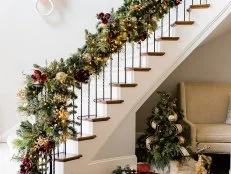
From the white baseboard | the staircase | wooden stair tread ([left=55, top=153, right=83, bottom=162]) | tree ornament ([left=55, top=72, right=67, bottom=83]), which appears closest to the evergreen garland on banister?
tree ornament ([left=55, top=72, right=67, bottom=83])

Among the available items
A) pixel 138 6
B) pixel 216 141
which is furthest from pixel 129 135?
pixel 138 6

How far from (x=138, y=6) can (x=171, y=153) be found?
68.7 inches

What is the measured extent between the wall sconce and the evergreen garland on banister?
77.2 inches

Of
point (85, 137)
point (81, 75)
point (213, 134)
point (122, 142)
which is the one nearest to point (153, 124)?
point (122, 142)

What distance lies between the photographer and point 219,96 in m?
5.63

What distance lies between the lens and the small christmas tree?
183 inches

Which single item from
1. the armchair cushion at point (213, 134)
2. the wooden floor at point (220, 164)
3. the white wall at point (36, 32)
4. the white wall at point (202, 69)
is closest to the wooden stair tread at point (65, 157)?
the armchair cushion at point (213, 134)

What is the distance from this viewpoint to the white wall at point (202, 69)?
5848 millimetres

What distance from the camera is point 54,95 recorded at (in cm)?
360

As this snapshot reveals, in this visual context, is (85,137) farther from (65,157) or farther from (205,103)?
(205,103)

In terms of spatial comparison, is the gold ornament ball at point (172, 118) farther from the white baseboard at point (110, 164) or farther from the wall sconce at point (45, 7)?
the wall sconce at point (45, 7)

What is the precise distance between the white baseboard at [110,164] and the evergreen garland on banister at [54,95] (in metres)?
0.81

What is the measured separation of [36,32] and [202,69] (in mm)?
2555

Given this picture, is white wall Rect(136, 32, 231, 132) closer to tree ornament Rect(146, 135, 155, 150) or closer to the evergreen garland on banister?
tree ornament Rect(146, 135, 155, 150)
